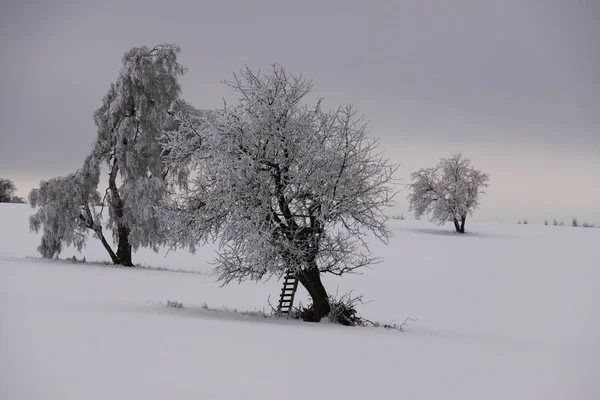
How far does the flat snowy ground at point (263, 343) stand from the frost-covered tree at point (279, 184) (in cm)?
166

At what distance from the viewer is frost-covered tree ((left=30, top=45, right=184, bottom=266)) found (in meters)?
26.2

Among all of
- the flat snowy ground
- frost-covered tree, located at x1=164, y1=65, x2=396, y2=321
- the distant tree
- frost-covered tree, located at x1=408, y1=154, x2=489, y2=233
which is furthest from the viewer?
the distant tree

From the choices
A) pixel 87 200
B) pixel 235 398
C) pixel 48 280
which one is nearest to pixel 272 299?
pixel 48 280

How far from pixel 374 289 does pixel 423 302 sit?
10.9ft

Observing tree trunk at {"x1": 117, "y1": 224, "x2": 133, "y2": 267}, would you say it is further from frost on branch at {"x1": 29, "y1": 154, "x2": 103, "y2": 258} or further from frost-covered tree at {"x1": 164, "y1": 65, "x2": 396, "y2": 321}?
frost-covered tree at {"x1": 164, "y1": 65, "x2": 396, "y2": 321}

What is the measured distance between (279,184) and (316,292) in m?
2.95

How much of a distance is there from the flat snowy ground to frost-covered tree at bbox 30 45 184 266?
1.77 metres

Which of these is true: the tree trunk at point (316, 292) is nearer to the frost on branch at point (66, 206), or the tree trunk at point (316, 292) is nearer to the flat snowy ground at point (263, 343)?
the flat snowy ground at point (263, 343)

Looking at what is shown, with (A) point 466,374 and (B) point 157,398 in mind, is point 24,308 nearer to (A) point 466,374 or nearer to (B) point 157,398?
(B) point 157,398

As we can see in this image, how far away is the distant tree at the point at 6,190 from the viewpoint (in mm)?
87775

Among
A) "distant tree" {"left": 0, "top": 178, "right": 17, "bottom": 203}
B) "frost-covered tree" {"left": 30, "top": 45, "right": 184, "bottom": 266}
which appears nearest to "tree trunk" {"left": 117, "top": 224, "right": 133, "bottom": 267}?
"frost-covered tree" {"left": 30, "top": 45, "right": 184, "bottom": 266}

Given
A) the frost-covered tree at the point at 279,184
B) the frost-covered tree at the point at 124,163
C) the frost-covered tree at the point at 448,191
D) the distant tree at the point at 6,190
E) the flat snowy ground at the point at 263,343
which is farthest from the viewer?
the distant tree at the point at 6,190

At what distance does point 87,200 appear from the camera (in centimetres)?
2694

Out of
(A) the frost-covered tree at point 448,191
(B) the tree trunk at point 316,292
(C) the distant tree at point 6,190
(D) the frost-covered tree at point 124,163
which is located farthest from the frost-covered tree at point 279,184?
(C) the distant tree at point 6,190
